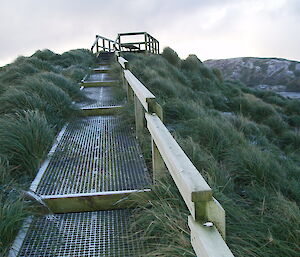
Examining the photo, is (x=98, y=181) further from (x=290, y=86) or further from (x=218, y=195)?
(x=290, y=86)

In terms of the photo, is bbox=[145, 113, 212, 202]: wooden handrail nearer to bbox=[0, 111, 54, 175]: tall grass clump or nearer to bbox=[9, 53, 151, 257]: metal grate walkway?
bbox=[9, 53, 151, 257]: metal grate walkway

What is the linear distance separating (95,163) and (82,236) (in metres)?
1.39

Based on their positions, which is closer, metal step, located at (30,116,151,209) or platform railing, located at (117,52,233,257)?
platform railing, located at (117,52,233,257)

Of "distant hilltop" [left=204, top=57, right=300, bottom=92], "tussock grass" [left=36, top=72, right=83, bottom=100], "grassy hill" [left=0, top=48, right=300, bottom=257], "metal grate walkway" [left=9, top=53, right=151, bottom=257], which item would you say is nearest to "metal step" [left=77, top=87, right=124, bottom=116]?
"tussock grass" [left=36, top=72, right=83, bottom=100]

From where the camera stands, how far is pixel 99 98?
767 cm

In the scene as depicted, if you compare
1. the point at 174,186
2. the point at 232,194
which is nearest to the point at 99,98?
the point at 232,194

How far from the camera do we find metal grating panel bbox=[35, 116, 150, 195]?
3590 millimetres

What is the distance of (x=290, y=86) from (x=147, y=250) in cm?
2637

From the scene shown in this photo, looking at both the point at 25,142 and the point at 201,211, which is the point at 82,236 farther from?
the point at 25,142

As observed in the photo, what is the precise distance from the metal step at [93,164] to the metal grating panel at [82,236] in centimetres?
31

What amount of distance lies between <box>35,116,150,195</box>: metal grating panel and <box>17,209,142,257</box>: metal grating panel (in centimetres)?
33

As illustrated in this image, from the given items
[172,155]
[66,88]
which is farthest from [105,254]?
[66,88]

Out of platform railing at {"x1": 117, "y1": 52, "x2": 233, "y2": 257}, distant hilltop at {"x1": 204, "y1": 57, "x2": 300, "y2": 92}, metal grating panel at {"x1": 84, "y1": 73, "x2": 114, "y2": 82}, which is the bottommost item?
distant hilltop at {"x1": 204, "y1": 57, "x2": 300, "y2": 92}

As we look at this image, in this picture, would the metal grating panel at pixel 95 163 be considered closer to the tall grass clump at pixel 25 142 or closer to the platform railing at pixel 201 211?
the tall grass clump at pixel 25 142
